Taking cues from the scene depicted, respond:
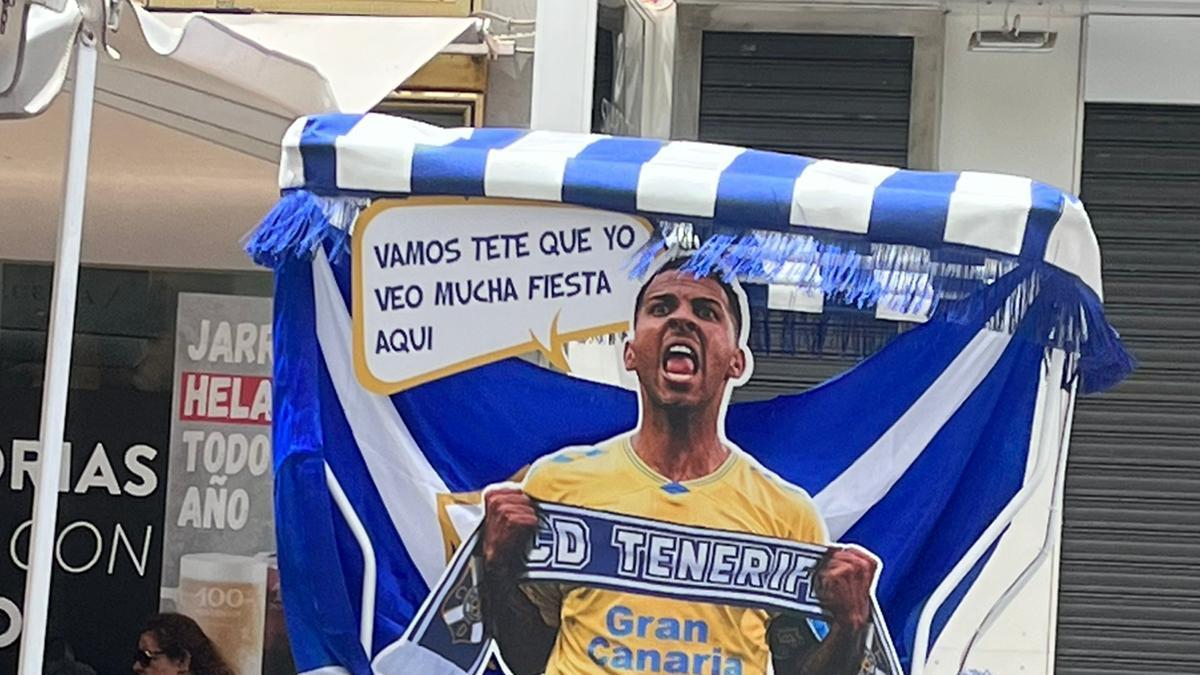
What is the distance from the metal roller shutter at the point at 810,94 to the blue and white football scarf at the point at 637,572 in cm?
293

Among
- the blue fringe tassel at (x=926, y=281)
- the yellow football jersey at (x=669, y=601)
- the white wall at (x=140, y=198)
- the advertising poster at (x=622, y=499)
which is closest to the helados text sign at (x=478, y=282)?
the advertising poster at (x=622, y=499)

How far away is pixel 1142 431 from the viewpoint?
6223 mm

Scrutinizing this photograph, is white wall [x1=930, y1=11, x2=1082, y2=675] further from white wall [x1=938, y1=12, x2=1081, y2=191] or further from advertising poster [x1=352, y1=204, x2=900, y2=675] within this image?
advertising poster [x1=352, y1=204, x2=900, y2=675]

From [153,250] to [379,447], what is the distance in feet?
8.81

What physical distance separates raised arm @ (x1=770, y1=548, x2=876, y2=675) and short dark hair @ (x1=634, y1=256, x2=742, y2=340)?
58 centimetres

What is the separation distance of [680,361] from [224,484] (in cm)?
312

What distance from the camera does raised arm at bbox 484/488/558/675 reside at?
3.84 metres

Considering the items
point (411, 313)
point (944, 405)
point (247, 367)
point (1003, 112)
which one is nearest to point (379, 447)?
point (411, 313)

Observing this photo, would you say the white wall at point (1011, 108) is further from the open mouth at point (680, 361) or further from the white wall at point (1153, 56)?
Answer: the open mouth at point (680, 361)

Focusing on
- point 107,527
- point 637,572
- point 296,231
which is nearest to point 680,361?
point 637,572

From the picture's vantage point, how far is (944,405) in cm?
378

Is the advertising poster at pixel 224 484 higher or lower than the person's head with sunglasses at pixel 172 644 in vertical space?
higher

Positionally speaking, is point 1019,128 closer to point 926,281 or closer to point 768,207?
point 926,281

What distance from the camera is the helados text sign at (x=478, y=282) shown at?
3.73m
